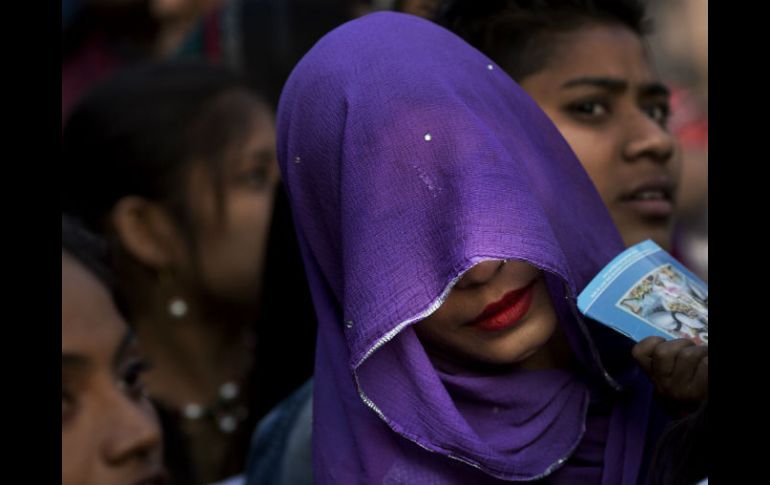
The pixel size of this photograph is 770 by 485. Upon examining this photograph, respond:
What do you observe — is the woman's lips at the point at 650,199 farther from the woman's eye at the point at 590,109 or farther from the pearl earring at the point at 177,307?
the pearl earring at the point at 177,307

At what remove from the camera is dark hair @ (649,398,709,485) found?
69.0 inches

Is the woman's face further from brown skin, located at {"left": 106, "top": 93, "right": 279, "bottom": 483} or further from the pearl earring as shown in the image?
the pearl earring

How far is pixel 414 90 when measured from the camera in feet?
6.12

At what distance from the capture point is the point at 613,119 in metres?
2.39

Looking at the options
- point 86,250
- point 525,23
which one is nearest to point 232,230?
point 86,250

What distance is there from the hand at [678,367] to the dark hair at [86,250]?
48.6 inches

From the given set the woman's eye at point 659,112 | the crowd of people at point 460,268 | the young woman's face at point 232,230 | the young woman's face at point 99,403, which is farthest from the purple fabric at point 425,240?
the young woman's face at point 232,230

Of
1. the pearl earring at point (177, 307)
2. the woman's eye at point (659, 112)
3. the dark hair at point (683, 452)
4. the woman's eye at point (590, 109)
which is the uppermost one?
the woman's eye at point (590, 109)

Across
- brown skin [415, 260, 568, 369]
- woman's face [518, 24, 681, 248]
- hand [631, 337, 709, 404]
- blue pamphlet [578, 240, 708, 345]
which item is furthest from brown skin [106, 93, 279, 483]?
hand [631, 337, 709, 404]

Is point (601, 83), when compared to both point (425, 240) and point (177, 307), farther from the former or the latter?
point (177, 307)

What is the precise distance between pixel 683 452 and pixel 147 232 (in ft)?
7.31

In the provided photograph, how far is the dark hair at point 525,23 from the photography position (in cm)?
246
